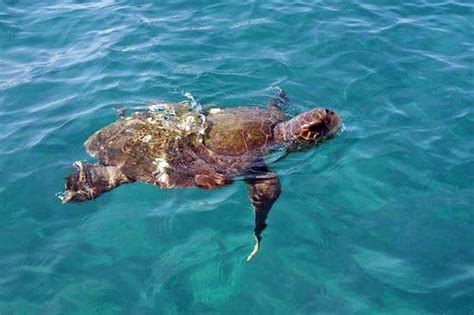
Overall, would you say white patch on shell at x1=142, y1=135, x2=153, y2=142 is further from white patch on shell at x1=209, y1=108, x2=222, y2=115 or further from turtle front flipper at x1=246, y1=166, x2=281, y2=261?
turtle front flipper at x1=246, y1=166, x2=281, y2=261

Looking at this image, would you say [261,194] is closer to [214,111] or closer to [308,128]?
[308,128]

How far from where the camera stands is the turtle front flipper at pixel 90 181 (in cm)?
808

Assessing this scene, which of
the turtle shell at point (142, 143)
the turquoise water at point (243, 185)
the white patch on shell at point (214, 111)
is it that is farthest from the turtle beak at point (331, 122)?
the turtle shell at point (142, 143)

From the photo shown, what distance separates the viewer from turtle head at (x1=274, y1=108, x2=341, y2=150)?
8.11m

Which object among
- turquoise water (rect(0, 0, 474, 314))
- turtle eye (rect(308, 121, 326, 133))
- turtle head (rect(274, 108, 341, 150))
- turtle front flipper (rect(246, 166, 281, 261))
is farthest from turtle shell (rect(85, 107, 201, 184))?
turtle eye (rect(308, 121, 326, 133))

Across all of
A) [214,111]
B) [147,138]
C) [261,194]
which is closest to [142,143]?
[147,138]

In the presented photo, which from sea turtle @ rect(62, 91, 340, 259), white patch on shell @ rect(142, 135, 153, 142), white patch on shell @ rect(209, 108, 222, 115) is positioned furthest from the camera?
white patch on shell @ rect(209, 108, 222, 115)

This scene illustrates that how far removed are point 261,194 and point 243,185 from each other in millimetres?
586

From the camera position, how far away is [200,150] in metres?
8.22

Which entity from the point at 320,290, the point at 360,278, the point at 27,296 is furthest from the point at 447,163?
the point at 27,296

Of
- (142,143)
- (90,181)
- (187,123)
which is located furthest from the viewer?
(187,123)

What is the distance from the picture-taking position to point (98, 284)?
7.07 meters

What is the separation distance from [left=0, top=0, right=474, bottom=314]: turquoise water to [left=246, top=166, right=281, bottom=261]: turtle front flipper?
0.76 ft

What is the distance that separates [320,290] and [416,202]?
94.7 inches
